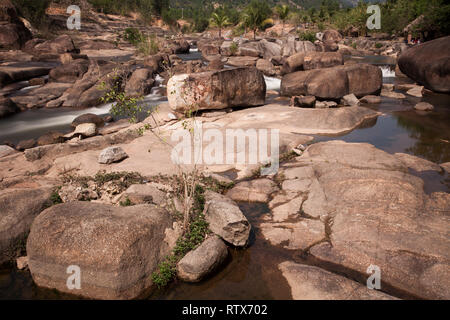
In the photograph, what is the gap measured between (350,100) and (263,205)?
11.3m

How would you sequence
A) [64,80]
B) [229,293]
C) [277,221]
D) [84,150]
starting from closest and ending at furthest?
[229,293], [277,221], [84,150], [64,80]

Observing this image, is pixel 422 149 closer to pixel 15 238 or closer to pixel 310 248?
pixel 310 248

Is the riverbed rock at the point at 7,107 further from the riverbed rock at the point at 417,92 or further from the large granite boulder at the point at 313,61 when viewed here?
the riverbed rock at the point at 417,92

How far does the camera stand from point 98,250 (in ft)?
16.2

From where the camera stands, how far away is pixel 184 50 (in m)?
37.9

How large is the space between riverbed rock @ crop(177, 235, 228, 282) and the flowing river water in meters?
0.15

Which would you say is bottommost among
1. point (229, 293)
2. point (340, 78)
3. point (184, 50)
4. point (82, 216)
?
point (229, 293)

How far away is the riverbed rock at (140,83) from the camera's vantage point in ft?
61.7

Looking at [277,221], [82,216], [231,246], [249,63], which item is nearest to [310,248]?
[277,221]

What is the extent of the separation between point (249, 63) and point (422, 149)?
21.0 meters

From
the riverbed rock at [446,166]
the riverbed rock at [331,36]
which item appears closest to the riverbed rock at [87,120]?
the riverbed rock at [446,166]

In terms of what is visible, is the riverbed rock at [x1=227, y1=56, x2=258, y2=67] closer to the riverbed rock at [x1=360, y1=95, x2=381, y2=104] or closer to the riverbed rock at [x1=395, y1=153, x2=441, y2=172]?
the riverbed rock at [x1=360, y1=95, x2=381, y2=104]
